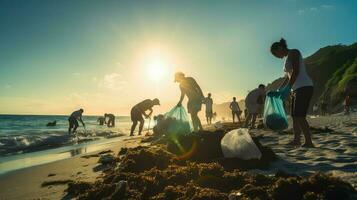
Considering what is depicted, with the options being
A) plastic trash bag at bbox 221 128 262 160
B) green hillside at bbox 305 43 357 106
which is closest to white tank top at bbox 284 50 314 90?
plastic trash bag at bbox 221 128 262 160

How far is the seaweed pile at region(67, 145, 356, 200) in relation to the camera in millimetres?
2705

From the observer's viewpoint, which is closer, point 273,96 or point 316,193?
point 316,193

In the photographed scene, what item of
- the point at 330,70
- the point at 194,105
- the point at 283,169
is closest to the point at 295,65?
the point at 283,169

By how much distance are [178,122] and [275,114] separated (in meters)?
3.39

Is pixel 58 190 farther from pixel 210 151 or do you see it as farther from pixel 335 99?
pixel 335 99

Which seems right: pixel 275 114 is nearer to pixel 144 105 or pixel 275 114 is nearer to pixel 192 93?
pixel 192 93

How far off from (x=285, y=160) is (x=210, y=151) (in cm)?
131

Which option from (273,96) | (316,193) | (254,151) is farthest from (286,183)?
(273,96)

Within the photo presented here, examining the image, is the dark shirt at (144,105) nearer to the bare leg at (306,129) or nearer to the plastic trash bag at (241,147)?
the bare leg at (306,129)

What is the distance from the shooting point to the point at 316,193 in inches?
104

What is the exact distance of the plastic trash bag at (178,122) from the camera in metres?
8.66

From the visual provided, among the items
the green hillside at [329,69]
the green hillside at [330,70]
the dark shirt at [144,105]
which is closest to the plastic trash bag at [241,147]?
the dark shirt at [144,105]

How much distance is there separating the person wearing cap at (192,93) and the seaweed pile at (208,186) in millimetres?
4942

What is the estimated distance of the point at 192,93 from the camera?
31.6ft
